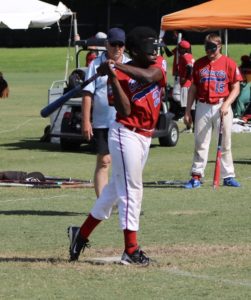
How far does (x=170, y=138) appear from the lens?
66.4 feet

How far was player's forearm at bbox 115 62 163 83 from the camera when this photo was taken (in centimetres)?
802

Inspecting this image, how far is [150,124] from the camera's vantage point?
830cm

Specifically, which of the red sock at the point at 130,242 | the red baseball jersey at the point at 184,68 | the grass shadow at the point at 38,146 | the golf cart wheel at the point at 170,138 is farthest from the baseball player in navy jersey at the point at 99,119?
the red baseball jersey at the point at 184,68

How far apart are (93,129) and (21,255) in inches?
90.1

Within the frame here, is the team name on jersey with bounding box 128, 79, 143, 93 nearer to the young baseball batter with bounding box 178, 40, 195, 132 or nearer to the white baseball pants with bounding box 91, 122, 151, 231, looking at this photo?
Answer: the white baseball pants with bounding box 91, 122, 151, 231

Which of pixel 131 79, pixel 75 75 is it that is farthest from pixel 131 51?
pixel 75 75

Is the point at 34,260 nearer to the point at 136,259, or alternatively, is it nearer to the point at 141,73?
the point at 136,259

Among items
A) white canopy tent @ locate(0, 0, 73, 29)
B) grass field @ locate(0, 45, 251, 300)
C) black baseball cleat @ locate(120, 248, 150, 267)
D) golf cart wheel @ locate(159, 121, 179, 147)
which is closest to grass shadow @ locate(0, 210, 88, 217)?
grass field @ locate(0, 45, 251, 300)

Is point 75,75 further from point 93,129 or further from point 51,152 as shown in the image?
point 93,129

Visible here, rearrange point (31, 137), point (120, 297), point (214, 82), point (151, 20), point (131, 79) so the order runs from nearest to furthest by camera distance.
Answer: point (120, 297) → point (131, 79) → point (214, 82) → point (31, 137) → point (151, 20)

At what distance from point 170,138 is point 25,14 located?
3753 millimetres

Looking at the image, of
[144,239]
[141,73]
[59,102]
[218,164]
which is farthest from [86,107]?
[218,164]

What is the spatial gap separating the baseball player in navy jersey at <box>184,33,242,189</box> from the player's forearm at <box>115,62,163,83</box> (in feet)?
Answer: 17.0

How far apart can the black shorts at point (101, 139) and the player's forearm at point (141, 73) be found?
251 centimetres
